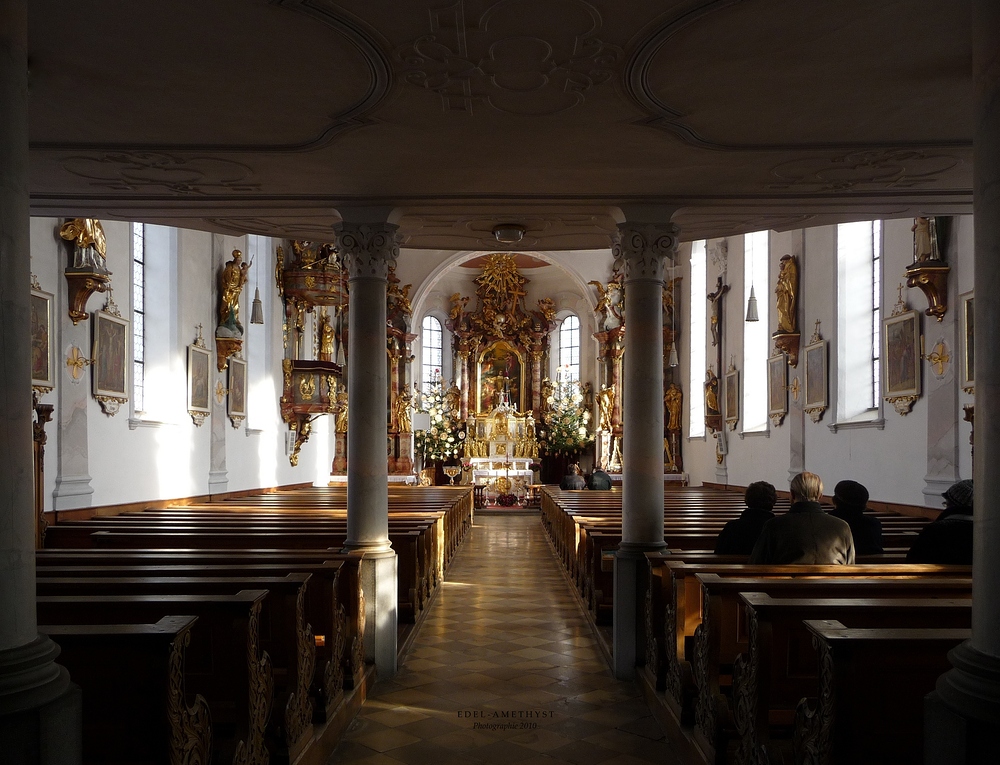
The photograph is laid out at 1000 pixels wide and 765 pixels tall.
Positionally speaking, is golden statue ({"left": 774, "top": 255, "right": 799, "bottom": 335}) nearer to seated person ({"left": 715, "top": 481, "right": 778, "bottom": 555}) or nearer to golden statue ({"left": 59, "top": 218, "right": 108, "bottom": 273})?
seated person ({"left": 715, "top": 481, "right": 778, "bottom": 555})

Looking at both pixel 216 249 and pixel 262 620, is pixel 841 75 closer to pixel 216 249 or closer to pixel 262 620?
pixel 262 620

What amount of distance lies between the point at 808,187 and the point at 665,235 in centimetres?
108

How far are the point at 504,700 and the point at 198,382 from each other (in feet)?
28.1

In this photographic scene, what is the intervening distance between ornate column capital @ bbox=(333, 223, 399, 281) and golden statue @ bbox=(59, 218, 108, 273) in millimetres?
3250

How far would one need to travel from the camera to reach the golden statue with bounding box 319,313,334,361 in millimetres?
18828

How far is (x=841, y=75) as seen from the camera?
13.7 feet

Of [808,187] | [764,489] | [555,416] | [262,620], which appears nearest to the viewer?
[262,620]

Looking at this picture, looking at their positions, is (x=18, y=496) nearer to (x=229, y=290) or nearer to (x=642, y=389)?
(x=642, y=389)

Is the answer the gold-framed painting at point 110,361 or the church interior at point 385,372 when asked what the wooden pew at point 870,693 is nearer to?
the church interior at point 385,372

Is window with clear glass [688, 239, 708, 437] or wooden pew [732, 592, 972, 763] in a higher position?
window with clear glass [688, 239, 708, 437]

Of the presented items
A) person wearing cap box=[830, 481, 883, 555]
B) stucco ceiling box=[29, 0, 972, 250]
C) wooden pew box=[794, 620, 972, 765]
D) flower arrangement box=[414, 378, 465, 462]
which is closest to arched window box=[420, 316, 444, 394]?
flower arrangement box=[414, 378, 465, 462]

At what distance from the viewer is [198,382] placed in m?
12.5

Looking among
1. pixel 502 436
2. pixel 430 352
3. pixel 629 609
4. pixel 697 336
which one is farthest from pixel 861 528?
pixel 430 352

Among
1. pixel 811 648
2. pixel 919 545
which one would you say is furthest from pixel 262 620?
pixel 919 545
